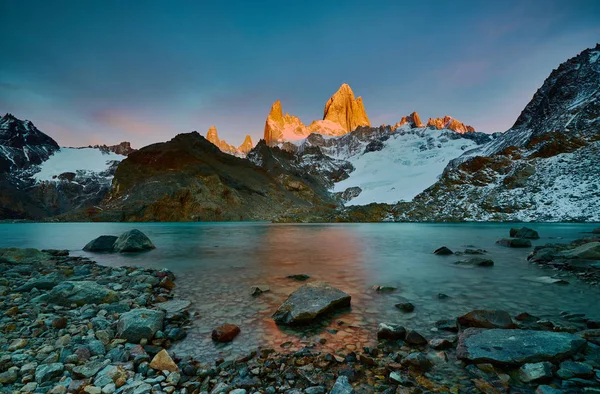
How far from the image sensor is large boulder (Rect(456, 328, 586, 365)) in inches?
260

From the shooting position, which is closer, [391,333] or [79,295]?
[391,333]

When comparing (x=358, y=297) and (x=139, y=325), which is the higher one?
(x=139, y=325)

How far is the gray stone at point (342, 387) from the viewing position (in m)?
5.69

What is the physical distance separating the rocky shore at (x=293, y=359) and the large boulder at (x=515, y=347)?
0.08 ft

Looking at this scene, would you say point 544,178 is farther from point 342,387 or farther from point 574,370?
point 342,387

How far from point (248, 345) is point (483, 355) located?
20.2 feet

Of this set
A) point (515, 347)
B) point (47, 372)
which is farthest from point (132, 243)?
point (515, 347)

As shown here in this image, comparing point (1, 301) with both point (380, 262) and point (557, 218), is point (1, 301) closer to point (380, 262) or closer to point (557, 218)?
point (380, 262)

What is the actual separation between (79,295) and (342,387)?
36.2 ft

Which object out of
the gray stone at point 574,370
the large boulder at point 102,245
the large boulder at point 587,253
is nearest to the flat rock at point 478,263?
the large boulder at point 587,253

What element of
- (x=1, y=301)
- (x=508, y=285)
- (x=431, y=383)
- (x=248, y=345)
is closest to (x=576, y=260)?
(x=508, y=285)

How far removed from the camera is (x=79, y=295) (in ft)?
36.6

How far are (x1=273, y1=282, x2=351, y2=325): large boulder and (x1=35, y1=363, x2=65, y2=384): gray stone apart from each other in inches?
234

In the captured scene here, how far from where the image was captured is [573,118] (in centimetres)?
13538
